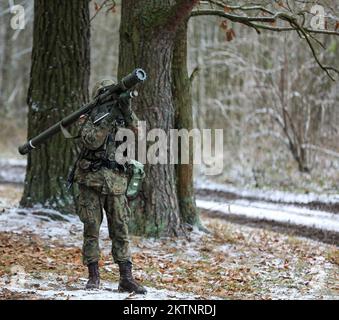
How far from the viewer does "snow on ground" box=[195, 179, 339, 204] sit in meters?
15.1

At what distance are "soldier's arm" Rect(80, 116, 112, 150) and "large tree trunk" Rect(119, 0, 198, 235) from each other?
11.2 ft

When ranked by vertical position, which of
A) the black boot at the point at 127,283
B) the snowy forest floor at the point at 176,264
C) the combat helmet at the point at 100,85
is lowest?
the snowy forest floor at the point at 176,264

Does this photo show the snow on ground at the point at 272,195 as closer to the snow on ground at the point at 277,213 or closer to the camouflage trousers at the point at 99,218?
the snow on ground at the point at 277,213

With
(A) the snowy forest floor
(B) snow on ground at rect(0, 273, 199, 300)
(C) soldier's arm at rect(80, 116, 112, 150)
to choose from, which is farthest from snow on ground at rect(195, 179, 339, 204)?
(C) soldier's arm at rect(80, 116, 112, 150)

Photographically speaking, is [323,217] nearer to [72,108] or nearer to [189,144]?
[189,144]

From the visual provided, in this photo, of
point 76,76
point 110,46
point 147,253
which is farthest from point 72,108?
point 110,46

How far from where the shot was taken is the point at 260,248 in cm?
1042

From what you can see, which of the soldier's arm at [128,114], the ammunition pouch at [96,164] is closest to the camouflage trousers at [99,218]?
the ammunition pouch at [96,164]

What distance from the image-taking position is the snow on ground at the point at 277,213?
1275cm

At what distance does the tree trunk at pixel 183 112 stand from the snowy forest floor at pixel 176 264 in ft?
1.60

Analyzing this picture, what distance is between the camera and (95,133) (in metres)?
6.54

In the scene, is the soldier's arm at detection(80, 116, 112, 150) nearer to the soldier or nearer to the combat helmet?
the soldier
